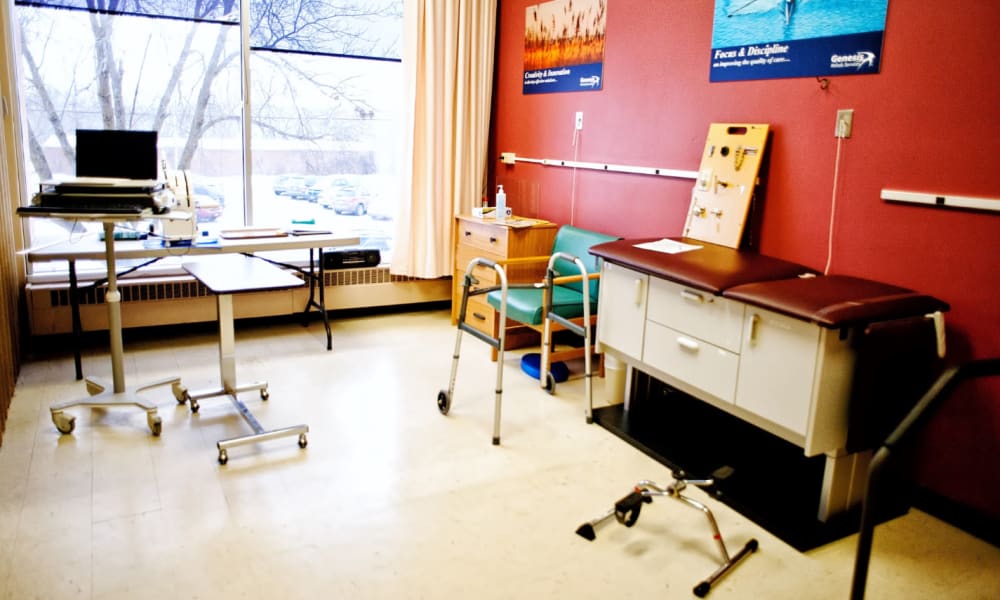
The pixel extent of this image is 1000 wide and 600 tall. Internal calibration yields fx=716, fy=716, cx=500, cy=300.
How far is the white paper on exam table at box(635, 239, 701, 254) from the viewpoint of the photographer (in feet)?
10.8

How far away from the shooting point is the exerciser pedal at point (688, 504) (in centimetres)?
234

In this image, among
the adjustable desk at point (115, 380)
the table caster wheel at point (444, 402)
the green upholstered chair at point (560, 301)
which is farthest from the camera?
the green upholstered chair at point (560, 301)

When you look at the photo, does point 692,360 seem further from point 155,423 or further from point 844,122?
point 155,423

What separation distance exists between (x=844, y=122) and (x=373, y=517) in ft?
8.03

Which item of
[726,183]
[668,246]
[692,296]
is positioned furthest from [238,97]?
[692,296]

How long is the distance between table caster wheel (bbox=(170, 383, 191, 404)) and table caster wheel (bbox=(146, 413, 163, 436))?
33 centimetres

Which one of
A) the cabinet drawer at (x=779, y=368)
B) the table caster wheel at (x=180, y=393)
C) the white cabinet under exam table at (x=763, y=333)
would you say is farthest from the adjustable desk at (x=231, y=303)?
the cabinet drawer at (x=779, y=368)

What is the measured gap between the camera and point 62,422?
3.17 metres

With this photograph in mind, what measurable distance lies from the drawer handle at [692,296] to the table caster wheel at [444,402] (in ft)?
4.10

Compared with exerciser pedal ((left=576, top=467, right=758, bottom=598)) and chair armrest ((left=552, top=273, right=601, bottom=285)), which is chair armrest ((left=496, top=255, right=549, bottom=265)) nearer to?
chair armrest ((left=552, top=273, right=601, bottom=285))

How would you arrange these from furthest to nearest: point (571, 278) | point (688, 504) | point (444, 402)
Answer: point (571, 278) → point (444, 402) → point (688, 504)

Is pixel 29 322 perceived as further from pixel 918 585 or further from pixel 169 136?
pixel 918 585

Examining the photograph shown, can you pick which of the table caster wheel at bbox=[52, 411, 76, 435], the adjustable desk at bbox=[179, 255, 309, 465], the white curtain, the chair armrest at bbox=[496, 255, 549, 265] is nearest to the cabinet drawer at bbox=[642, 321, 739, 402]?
the chair armrest at bbox=[496, 255, 549, 265]

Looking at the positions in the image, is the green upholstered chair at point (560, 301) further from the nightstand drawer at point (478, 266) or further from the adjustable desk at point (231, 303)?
the adjustable desk at point (231, 303)
